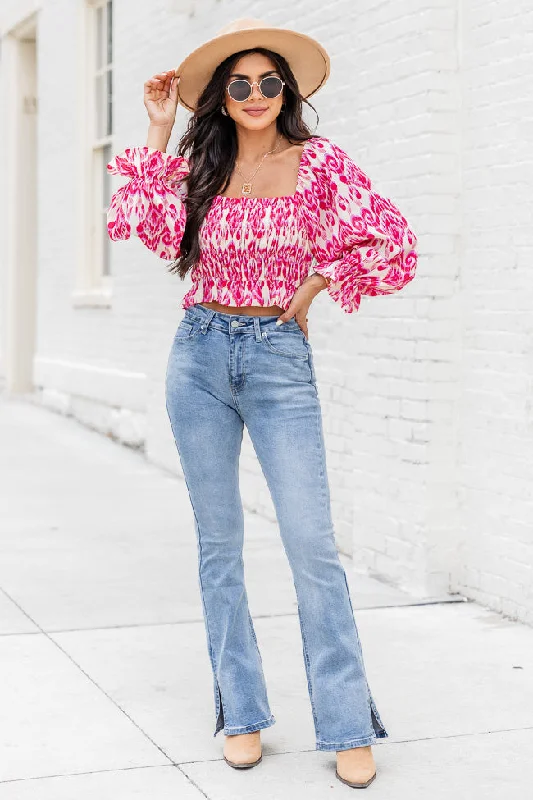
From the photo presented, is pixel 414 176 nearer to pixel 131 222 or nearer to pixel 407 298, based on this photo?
A: pixel 407 298

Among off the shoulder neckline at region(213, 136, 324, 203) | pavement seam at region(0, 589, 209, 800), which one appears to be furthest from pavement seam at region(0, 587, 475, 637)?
off the shoulder neckline at region(213, 136, 324, 203)

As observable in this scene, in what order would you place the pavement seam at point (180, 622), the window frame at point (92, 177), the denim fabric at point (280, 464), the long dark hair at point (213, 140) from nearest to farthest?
the denim fabric at point (280, 464) < the long dark hair at point (213, 140) < the pavement seam at point (180, 622) < the window frame at point (92, 177)

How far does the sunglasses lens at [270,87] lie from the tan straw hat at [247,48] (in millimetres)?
116

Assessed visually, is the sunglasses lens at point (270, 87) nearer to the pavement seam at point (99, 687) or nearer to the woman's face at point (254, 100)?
the woman's face at point (254, 100)

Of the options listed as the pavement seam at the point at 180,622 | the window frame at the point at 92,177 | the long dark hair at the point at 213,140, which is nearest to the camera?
the long dark hair at the point at 213,140

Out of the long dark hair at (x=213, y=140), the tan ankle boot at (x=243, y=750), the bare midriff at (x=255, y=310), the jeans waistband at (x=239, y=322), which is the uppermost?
the long dark hair at (x=213, y=140)

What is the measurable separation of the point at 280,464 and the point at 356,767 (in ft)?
2.63

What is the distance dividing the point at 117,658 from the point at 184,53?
5.08 m

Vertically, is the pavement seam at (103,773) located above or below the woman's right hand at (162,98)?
below

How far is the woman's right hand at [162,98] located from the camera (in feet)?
12.0

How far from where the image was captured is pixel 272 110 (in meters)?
3.59

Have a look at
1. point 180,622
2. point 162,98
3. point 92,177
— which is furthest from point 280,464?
point 92,177

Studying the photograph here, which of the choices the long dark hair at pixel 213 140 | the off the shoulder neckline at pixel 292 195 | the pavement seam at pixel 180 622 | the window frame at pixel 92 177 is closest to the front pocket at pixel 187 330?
the long dark hair at pixel 213 140

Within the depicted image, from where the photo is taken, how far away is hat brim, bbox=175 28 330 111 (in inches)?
140
